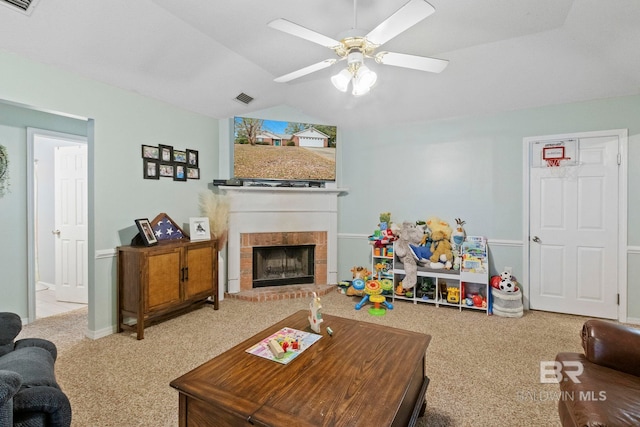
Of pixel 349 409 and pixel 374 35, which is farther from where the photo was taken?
pixel 374 35

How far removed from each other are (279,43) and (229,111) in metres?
1.55

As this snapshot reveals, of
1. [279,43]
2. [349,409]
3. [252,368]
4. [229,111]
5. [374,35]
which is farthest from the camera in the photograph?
[229,111]

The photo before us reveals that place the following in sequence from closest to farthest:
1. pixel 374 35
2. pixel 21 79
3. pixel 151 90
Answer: pixel 374 35 < pixel 21 79 < pixel 151 90

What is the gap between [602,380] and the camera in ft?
4.69

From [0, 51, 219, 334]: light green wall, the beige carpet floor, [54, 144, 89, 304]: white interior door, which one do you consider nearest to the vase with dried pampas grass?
[0, 51, 219, 334]: light green wall

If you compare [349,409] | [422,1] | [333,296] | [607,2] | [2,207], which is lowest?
[333,296]

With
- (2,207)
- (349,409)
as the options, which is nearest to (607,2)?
(349,409)

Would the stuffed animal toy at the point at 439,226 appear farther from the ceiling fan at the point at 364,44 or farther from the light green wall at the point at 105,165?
the light green wall at the point at 105,165

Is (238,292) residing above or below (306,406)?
below

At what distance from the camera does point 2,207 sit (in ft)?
10.5

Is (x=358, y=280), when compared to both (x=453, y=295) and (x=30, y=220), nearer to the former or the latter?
(x=453, y=295)

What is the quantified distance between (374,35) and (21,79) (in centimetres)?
277

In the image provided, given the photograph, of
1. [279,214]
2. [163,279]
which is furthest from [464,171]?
[163,279]

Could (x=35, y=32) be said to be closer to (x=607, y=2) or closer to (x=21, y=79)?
(x=21, y=79)
